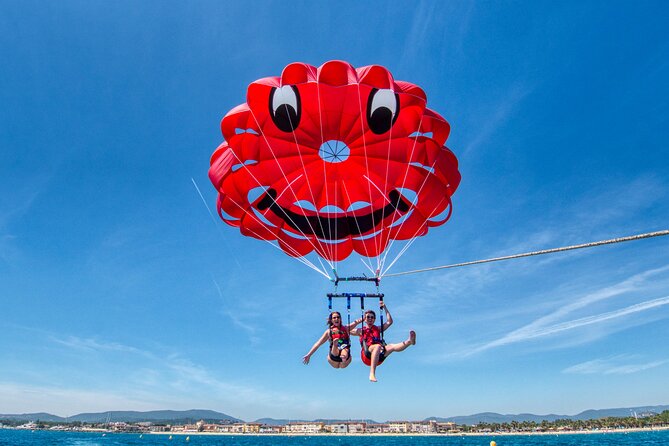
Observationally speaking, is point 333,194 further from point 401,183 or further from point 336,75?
point 336,75

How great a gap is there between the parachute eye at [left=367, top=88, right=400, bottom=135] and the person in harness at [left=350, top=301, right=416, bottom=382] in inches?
143

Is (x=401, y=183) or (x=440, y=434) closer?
(x=401, y=183)

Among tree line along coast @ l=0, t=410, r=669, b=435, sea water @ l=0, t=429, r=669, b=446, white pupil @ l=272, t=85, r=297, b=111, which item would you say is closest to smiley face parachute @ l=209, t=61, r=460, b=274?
white pupil @ l=272, t=85, r=297, b=111

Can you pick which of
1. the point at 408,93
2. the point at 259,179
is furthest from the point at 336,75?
the point at 259,179

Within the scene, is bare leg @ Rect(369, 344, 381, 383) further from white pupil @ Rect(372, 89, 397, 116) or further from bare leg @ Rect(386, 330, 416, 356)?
white pupil @ Rect(372, 89, 397, 116)

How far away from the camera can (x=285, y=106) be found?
894 centimetres

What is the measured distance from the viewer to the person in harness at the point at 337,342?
7953 millimetres

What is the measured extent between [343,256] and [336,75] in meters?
5.02

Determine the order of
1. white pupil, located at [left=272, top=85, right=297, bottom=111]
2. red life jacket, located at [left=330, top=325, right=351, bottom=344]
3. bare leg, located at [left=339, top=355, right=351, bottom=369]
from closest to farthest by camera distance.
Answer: bare leg, located at [left=339, top=355, right=351, bottom=369], red life jacket, located at [left=330, top=325, right=351, bottom=344], white pupil, located at [left=272, top=85, right=297, bottom=111]

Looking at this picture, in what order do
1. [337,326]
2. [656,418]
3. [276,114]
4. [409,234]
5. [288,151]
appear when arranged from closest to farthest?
[337,326], [276,114], [288,151], [409,234], [656,418]

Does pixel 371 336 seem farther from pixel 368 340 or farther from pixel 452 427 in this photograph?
pixel 452 427

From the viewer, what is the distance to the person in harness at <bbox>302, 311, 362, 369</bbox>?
7953mm

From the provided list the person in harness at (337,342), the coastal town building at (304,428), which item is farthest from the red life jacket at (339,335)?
the coastal town building at (304,428)

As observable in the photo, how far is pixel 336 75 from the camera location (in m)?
8.41
